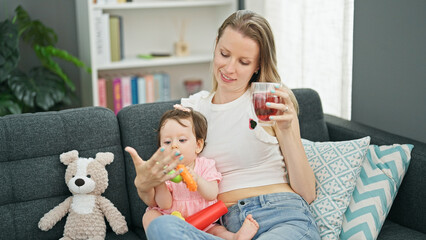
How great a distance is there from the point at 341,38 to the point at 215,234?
5.22 feet

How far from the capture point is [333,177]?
201cm

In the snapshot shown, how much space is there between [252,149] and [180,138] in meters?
0.28

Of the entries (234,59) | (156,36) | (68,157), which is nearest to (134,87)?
(156,36)

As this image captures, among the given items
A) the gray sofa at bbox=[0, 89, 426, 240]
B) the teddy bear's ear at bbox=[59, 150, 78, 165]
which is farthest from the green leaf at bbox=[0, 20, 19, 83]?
the teddy bear's ear at bbox=[59, 150, 78, 165]

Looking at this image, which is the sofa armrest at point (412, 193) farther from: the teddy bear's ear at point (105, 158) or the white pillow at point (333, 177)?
the teddy bear's ear at point (105, 158)

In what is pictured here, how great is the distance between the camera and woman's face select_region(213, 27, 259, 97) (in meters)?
1.79

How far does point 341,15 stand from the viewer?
2.89m

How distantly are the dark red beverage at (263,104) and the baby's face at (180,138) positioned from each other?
0.30 meters

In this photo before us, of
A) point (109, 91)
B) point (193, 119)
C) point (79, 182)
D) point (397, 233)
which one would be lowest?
point (397, 233)

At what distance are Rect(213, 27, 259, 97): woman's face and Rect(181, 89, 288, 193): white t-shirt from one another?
4.6 inches

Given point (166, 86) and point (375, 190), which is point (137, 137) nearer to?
point (375, 190)

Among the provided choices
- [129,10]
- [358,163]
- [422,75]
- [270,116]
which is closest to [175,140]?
[270,116]

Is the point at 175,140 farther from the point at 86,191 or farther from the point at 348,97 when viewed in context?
the point at 348,97

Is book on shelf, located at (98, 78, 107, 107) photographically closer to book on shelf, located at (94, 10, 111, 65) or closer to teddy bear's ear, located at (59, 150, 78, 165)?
book on shelf, located at (94, 10, 111, 65)
